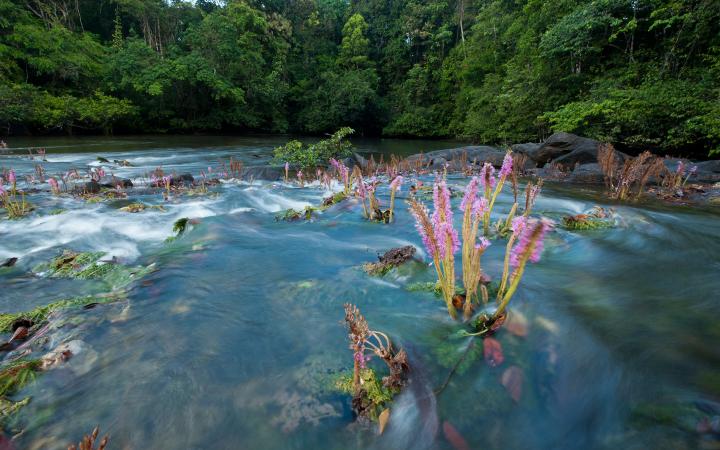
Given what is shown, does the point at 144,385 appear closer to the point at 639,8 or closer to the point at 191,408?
the point at 191,408

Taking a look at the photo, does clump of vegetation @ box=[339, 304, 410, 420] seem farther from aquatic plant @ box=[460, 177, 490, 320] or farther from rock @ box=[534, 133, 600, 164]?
rock @ box=[534, 133, 600, 164]

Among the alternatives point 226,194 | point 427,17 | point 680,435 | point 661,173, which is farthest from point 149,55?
point 680,435

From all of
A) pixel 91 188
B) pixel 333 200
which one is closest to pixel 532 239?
pixel 333 200

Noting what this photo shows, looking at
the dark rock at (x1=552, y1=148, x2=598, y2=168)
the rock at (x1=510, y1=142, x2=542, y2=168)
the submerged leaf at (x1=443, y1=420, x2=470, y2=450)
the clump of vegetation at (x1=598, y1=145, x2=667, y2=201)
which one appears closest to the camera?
the submerged leaf at (x1=443, y1=420, x2=470, y2=450)

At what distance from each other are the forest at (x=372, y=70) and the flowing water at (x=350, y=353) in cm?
1268

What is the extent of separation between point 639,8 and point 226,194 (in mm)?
18014

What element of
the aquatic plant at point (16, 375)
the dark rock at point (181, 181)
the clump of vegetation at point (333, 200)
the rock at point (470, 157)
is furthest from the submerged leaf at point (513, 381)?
the rock at point (470, 157)

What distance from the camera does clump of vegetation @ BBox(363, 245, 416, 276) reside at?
3.17 m

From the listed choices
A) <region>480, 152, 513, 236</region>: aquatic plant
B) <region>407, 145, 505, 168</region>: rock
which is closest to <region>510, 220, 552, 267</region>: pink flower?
<region>480, 152, 513, 236</region>: aquatic plant

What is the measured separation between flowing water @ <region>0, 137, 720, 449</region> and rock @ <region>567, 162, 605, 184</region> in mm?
6488

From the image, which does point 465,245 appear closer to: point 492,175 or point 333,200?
point 492,175

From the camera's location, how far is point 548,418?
1.60 m

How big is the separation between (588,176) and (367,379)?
35.4ft

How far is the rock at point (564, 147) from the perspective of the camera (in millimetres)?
12539
